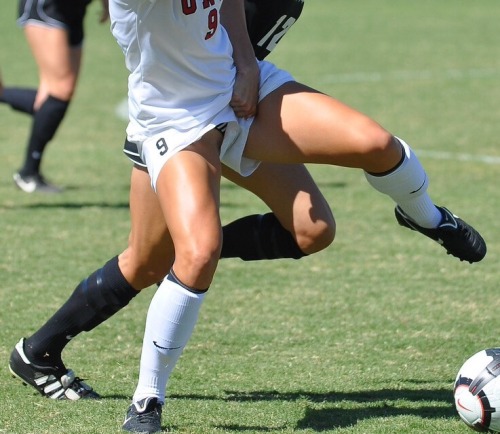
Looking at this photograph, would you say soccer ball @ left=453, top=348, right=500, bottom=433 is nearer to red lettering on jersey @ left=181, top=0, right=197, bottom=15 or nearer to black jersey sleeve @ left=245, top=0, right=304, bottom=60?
black jersey sleeve @ left=245, top=0, right=304, bottom=60

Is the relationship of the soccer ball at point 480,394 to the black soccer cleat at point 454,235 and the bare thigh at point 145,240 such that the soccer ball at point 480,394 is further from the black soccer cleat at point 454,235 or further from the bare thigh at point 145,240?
the bare thigh at point 145,240

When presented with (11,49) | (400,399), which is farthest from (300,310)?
(11,49)

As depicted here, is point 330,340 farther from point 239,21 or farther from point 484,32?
point 484,32

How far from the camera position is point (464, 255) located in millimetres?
4758

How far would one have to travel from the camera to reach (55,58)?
876 centimetres

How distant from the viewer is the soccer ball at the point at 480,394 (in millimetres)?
4152

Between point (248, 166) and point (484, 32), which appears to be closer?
point (248, 166)

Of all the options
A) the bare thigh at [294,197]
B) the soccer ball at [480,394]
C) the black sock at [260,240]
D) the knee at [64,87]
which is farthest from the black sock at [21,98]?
the soccer ball at [480,394]

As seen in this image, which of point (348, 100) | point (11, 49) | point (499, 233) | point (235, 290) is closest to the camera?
point (235, 290)

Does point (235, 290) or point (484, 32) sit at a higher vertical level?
point (235, 290)

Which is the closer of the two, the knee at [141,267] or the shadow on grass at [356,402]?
the shadow on grass at [356,402]

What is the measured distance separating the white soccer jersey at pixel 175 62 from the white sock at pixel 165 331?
22.7 inches

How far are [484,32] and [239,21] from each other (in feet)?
52.9

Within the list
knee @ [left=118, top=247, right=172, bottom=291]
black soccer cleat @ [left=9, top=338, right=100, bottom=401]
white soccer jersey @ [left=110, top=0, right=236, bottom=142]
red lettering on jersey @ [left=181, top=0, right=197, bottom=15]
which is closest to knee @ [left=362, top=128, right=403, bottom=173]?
white soccer jersey @ [left=110, top=0, right=236, bottom=142]
